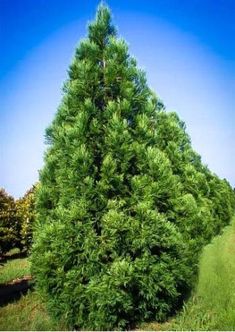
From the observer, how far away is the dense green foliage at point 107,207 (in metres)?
7.54

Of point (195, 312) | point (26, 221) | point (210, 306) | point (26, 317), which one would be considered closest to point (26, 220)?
point (26, 221)

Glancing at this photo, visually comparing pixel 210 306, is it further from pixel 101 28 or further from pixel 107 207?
pixel 101 28

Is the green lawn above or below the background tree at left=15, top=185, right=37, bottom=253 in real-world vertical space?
below

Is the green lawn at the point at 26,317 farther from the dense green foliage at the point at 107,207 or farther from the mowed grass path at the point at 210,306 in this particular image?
the mowed grass path at the point at 210,306

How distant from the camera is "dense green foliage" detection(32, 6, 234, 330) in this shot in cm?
754

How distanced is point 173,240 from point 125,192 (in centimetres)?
145

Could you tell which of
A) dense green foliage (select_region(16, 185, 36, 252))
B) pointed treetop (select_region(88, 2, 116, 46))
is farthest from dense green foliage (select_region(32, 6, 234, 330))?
dense green foliage (select_region(16, 185, 36, 252))

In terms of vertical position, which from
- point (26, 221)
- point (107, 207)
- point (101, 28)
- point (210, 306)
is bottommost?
point (210, 306)

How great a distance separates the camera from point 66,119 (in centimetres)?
886

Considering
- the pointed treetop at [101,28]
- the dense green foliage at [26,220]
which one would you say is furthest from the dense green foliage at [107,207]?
the dense green foliage at [26,220]

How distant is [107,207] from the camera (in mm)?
7930

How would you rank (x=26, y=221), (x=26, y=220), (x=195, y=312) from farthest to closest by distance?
(x=26, y=220)
(x=26, y=221)
(x=195, y=312)

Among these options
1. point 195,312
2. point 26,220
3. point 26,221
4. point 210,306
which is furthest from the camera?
point 26,220

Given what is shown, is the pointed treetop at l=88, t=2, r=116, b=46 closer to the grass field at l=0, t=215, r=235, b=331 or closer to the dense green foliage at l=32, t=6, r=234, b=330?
the dense green foliage at l=32, t=6, r=234, b=330
